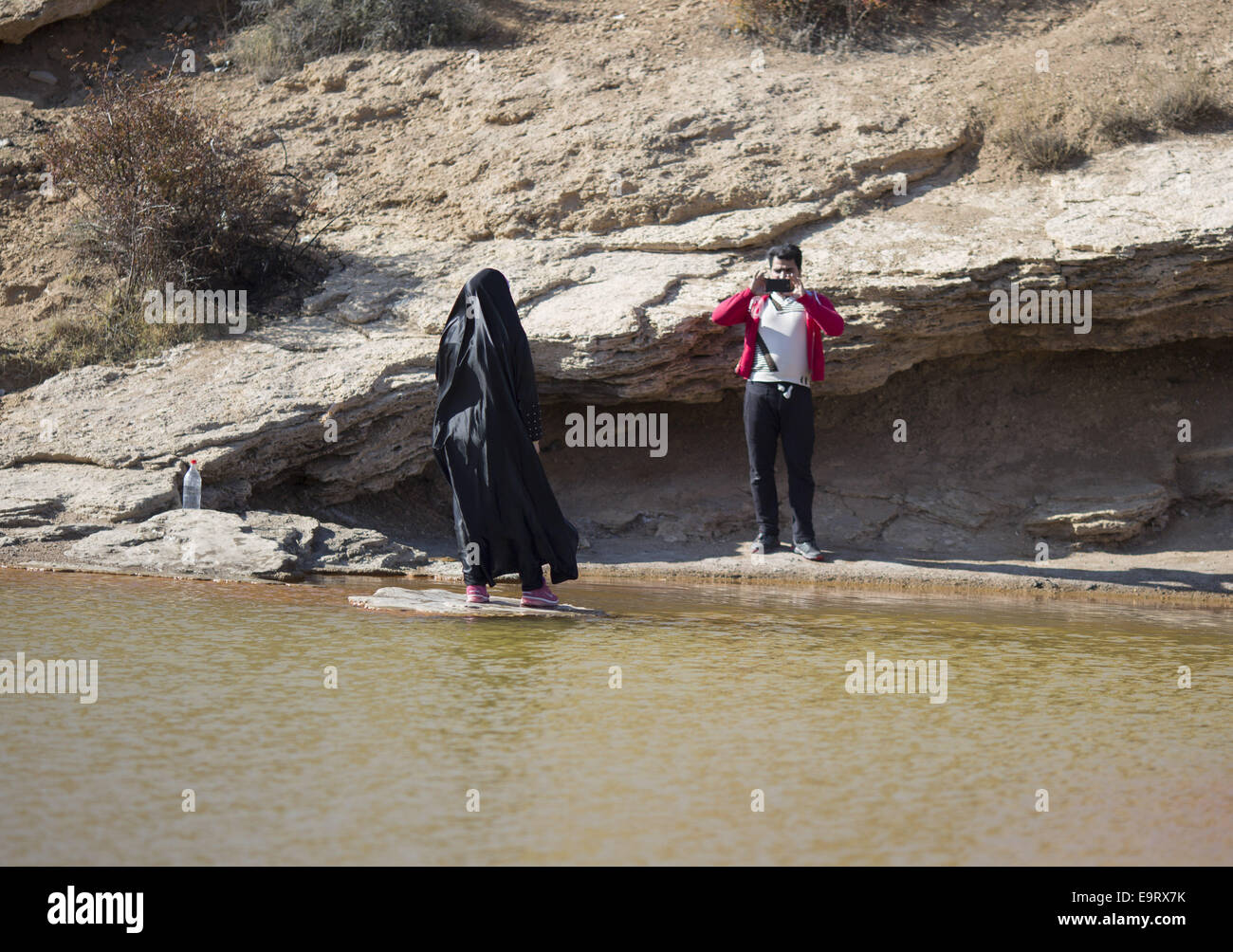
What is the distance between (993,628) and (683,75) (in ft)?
22.9

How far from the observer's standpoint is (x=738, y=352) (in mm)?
8477

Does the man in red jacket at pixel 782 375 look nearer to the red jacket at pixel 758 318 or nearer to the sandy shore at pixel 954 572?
the red jacket at pixel 758 318

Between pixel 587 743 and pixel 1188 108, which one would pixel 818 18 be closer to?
pixel 1188 108

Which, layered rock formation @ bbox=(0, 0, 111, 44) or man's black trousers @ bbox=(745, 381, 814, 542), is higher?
layered rock formation @ bbox=(0, 0, 111, 44)

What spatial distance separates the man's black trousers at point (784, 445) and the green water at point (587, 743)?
2148 mm

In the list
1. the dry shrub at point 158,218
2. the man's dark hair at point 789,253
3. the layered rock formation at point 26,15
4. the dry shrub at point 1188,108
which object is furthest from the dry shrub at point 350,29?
the dry shrub at point 1188,108

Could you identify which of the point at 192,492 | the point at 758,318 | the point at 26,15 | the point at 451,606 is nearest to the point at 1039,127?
the point at 758,318

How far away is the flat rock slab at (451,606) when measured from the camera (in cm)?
554

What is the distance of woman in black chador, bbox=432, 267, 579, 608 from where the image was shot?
18.7 feet

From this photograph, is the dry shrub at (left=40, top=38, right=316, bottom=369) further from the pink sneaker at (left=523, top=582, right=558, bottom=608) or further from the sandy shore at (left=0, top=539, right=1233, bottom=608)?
the pink sneaker at (left=523, top=582, right=558, bottom=608)

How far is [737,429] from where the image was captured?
9531 mm

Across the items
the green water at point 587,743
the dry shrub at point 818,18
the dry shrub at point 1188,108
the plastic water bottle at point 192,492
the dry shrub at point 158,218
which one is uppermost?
the dry shrub at point 818,18

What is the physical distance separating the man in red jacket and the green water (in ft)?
7.11

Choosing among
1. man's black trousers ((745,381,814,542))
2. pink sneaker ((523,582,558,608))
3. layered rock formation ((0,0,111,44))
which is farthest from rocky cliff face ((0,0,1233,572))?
layered rock formation ((0,0,111,44))
